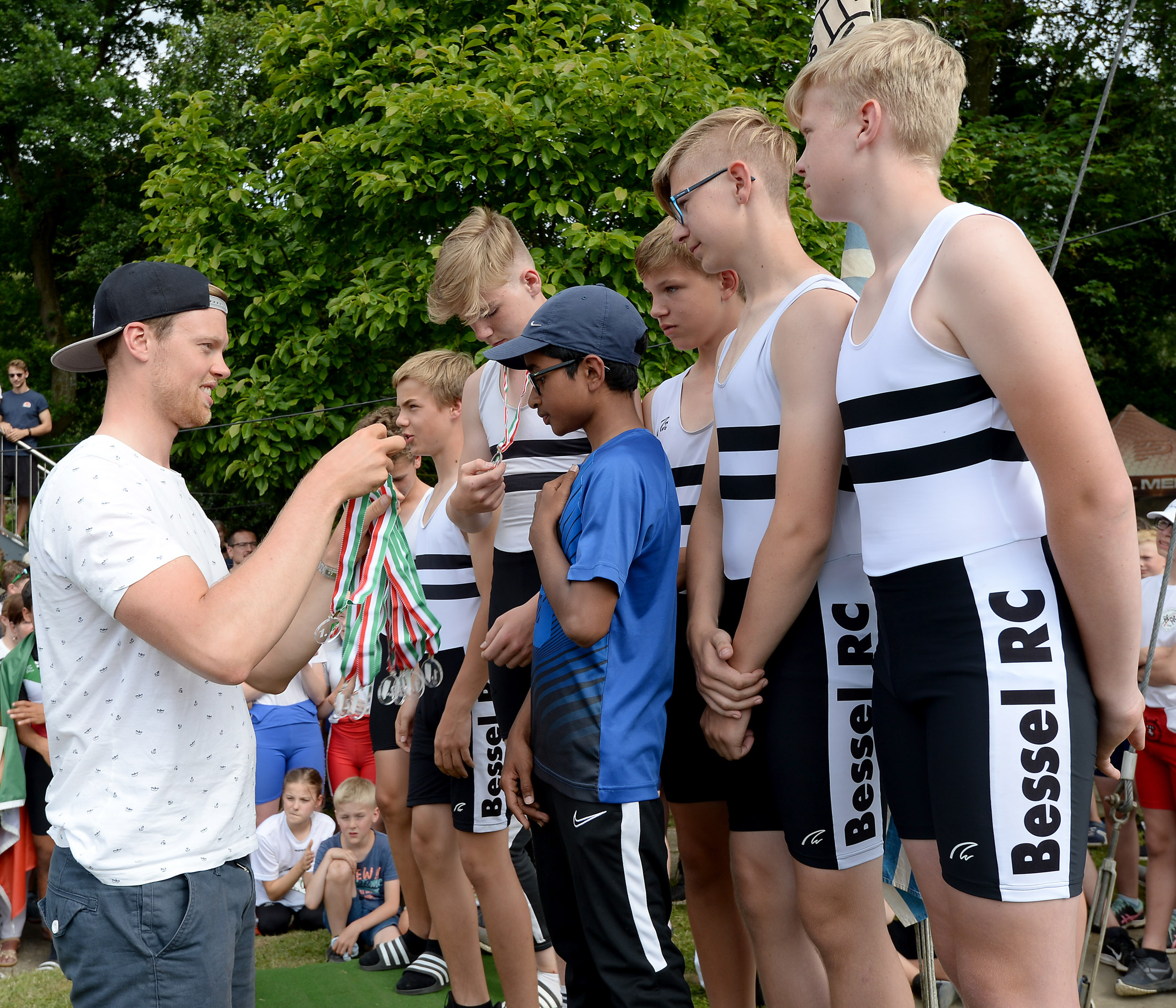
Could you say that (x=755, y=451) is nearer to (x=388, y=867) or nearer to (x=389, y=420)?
(x=389, y=420)

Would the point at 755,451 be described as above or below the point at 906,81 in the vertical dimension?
below

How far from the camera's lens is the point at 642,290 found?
7.27 metres

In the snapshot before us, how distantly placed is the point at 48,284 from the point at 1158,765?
2037 cm

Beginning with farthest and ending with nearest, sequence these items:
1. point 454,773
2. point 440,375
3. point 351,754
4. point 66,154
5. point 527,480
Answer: point 66,154
point 351,754
point 440,375
point 454,773
point 527,480

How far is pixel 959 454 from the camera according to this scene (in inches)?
68.6

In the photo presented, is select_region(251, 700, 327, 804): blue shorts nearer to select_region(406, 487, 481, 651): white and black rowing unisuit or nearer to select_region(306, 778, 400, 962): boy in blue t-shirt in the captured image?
select_region(306, 778, 400, 962): boy in blue t-shirt

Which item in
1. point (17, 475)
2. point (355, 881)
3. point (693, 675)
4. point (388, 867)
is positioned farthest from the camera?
point (17, 475)

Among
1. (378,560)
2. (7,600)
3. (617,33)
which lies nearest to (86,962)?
(378,560)

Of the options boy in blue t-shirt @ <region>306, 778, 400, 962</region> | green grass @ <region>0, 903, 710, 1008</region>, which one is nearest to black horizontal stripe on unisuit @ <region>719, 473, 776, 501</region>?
green grass @ <region>0, 903, 710, 1008</region>

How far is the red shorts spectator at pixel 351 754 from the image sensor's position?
259 inches

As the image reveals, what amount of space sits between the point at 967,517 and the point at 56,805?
5.63 ft

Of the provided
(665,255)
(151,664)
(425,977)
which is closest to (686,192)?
(665,255)

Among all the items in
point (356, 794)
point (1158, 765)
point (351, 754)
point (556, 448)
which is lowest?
point (356, 794)

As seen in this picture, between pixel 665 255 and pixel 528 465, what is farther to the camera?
pixel 528 465
